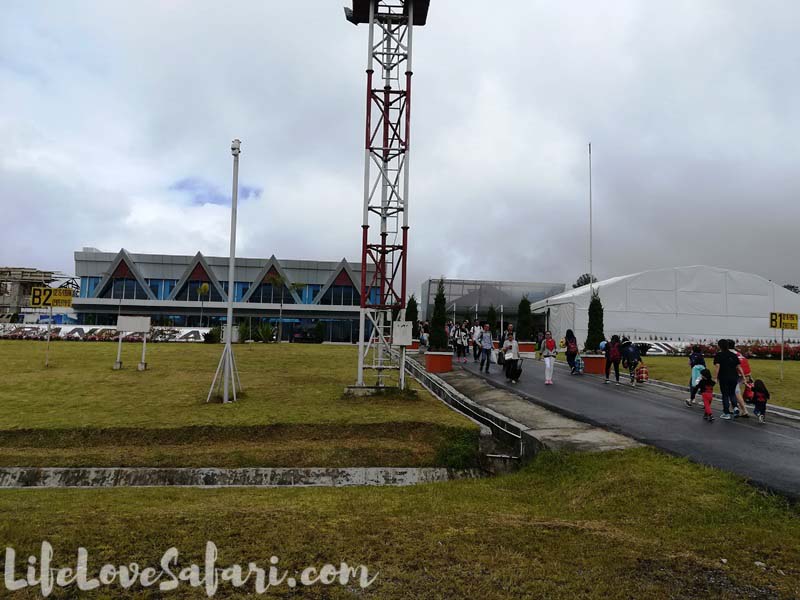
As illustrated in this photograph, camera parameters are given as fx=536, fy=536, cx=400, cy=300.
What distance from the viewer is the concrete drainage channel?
822cm

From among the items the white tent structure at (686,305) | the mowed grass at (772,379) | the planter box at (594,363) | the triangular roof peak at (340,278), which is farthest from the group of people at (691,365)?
the triangular roof peak at (340,278)

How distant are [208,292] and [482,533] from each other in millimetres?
58317

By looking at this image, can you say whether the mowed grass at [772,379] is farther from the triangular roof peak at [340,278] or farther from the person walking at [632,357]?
the triangular roof peak at [340,278]

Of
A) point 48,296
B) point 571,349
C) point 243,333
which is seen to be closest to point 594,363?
point 571,349

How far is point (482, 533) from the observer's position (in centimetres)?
505

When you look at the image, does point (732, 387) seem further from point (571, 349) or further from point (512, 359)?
point (571, 349)

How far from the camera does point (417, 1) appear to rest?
14.2 meters

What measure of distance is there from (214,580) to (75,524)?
2.01 m

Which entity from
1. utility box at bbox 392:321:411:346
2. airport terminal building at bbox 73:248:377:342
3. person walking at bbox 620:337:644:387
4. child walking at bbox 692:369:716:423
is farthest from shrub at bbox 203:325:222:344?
child walking at bbox 692:369:716:423

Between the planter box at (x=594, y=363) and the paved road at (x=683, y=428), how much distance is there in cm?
375

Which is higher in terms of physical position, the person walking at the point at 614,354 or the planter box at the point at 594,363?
the person walking at the point at 614,354

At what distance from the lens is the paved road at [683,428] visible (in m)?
7.33

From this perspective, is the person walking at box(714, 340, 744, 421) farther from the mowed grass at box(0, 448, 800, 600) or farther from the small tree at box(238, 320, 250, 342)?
the small tree at box(238, 320, 250, 342)

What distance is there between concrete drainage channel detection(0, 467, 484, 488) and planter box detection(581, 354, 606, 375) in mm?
14317
